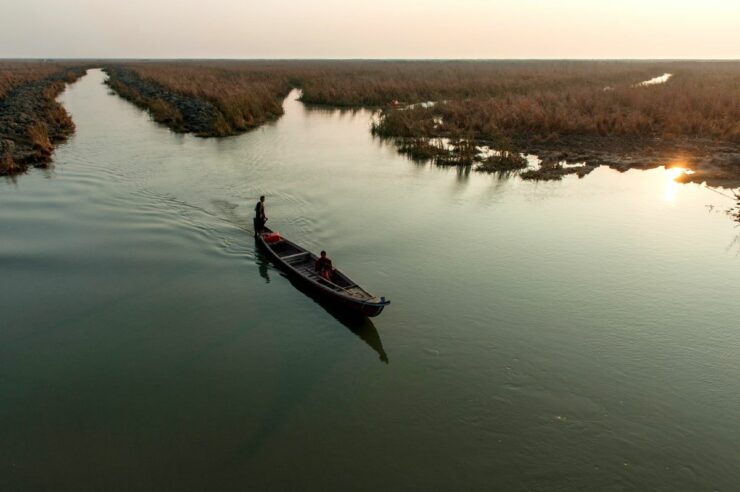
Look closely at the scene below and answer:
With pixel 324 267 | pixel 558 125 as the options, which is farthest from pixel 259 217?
pixel 558 125

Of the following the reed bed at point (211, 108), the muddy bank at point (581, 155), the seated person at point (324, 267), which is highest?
the reed bed at point (211, 108)

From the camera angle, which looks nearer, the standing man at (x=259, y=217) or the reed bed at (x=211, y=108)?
the standing man at (x=259, y=217)

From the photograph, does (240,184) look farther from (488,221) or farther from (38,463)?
(38,463)

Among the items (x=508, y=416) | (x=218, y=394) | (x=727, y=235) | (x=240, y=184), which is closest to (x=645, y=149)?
(x=727, y=235)

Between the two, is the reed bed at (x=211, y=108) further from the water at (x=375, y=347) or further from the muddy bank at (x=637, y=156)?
the muddy bank at (x=637, y=156)

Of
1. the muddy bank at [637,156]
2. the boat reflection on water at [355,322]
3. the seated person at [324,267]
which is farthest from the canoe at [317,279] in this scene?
the muddy bank at [637,156]

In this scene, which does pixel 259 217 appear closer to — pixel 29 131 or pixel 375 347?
pixel 375 347

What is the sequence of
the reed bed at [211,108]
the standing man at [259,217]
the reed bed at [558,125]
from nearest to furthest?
1. the standing man at [259,217]
2. the reed bed at [558,125]
3. the reed bed at [211,108]
